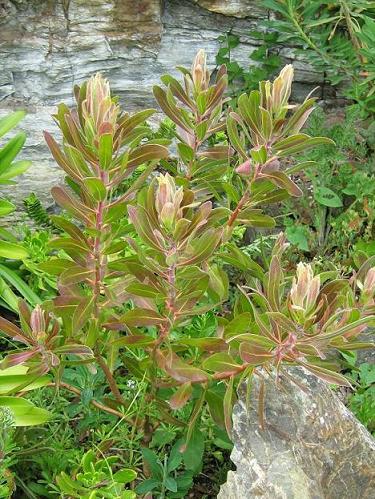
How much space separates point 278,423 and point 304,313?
59cm

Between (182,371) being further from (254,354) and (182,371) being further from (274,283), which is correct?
(274,283)

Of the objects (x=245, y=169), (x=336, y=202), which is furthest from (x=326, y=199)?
(x=245, y=169)

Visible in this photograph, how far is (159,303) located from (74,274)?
0.86 ft

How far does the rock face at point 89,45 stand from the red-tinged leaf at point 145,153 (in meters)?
2.09

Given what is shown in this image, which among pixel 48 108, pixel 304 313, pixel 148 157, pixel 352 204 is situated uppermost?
pixel 148 157

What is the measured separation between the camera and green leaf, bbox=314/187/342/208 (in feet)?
13.4

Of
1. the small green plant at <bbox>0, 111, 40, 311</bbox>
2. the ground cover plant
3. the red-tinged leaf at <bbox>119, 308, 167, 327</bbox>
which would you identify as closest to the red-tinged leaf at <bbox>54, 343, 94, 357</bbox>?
the ground cover plant

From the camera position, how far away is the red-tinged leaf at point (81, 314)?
2246 mm

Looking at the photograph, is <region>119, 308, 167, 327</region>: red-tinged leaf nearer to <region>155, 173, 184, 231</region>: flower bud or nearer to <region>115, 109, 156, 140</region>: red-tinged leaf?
<region>155, 173, 184, 231</region>: flower bud

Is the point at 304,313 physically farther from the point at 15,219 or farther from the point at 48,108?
the point at 48,108

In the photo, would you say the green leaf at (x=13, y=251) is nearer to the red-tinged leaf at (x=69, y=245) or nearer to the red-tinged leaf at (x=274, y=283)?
the red-tinged leaf at (x=69, y=245)

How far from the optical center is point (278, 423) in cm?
241

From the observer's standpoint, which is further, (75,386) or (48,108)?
(48,108)

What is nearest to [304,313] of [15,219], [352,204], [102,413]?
[102,413]
